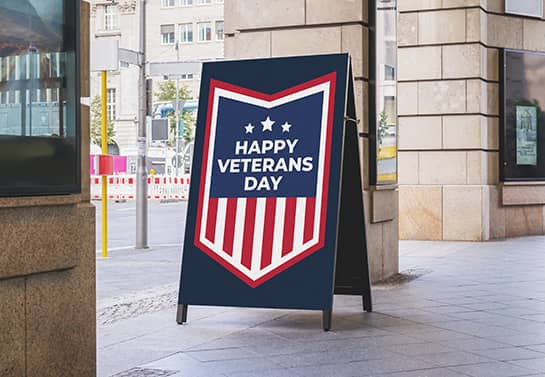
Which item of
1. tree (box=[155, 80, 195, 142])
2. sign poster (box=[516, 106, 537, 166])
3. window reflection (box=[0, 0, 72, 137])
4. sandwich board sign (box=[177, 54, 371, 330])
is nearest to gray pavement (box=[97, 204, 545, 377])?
sandwich board sign (box=[177, 54, 371, 330])

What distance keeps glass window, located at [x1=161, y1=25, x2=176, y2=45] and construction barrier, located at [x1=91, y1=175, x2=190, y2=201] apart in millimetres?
32270

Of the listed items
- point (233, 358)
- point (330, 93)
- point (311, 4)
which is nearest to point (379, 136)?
point (311, 4)

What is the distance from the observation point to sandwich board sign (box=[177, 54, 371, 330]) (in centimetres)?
664

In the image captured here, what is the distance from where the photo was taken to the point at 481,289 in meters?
8.97

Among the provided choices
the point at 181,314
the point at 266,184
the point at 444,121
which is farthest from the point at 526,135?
the point at 181,314

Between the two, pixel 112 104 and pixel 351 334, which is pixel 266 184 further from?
pixel 112 104

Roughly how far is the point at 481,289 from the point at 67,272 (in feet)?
17.9

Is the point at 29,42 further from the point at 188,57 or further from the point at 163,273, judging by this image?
the point at 188,57

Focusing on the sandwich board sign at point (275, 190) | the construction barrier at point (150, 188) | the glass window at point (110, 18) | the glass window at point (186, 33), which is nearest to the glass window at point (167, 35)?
the glass window at point (186, 33)

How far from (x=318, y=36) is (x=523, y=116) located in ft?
26.6

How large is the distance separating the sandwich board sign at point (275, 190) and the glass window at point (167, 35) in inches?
2479

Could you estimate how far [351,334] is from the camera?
6438mm

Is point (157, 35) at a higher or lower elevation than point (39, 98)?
higher

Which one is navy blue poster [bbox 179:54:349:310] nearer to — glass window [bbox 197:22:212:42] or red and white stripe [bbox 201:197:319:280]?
red and white stripe [bbox 201:197:319:280]
